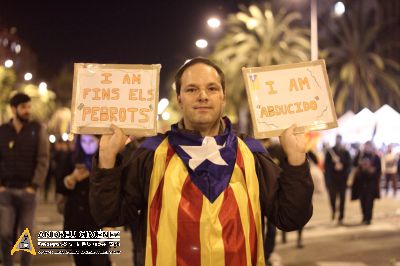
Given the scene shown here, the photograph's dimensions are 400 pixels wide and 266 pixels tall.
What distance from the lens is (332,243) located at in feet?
35.1

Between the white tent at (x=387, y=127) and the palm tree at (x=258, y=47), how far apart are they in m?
20.3

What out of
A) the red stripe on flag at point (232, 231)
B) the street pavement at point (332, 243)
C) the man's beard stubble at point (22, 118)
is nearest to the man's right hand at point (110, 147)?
the red stripe on flag at point (232, 231)

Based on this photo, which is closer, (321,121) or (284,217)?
(284,217)

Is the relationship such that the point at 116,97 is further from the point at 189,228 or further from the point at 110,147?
the point at 189,228

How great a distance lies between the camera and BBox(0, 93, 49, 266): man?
670cm

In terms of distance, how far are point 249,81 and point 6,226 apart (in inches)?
176

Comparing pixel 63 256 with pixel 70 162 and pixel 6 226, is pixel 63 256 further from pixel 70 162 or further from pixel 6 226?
pixel 70 162

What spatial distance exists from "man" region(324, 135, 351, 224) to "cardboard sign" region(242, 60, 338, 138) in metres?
10.5

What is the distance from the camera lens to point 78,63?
10.5 feet

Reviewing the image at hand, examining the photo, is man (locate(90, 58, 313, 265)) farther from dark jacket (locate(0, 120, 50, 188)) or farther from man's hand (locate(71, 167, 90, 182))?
dark jacket (locate(0, 120, 50, 188))

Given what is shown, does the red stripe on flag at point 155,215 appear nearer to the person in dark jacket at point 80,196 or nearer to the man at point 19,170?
the person in dark jacket at point 80,196

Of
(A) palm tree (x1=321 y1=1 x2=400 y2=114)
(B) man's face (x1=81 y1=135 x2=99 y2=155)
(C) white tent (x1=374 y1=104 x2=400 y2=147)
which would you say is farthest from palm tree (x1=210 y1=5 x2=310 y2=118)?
(B) man's face (x1=81 y1=135 x2=99 y2=155)

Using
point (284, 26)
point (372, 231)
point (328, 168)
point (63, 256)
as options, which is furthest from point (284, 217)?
point (284, 26)

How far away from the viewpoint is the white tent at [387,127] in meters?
7.83
